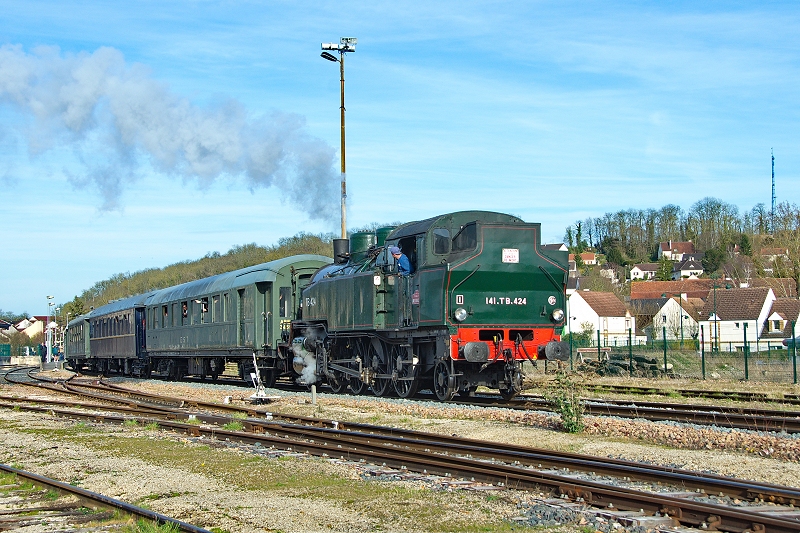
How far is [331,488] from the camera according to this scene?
30.1ft

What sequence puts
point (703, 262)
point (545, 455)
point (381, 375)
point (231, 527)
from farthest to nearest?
1. point (703, 262)
2. point (381, 375)
3. point (545, 455)
4. point (231, 527)

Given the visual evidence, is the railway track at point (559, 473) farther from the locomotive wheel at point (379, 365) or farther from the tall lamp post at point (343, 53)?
the tall lamp post at point (343, 53)

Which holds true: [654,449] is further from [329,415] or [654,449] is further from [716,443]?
[329,415]

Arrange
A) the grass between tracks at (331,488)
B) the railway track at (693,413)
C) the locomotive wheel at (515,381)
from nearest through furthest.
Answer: the grass between tracks at (331,488)
the railway track at (693,413)
the locomotive wheel at (515,381)

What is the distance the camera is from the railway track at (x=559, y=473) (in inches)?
278

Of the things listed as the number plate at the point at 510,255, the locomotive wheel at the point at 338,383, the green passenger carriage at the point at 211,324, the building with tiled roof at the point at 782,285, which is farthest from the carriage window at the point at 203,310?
the building with tiled roof at the point at 782,285

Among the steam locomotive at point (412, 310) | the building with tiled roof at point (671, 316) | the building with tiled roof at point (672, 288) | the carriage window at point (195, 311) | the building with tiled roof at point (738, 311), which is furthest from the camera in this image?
the building with tiled roof at point (672, 288)

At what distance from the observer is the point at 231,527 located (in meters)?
7.50

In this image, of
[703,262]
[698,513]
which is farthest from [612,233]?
[698,513]

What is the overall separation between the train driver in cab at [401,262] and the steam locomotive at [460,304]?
13 cm

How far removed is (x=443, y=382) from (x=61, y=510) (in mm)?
10216

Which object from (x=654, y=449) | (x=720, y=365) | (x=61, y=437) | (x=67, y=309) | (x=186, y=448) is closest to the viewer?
(x=654, y=449)

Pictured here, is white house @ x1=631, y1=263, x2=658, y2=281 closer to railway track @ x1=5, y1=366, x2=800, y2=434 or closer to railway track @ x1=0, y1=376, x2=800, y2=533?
railway track @ x1=5, y1=366, x2=800, y2=434

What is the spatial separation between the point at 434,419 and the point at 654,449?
4945 millimetres
